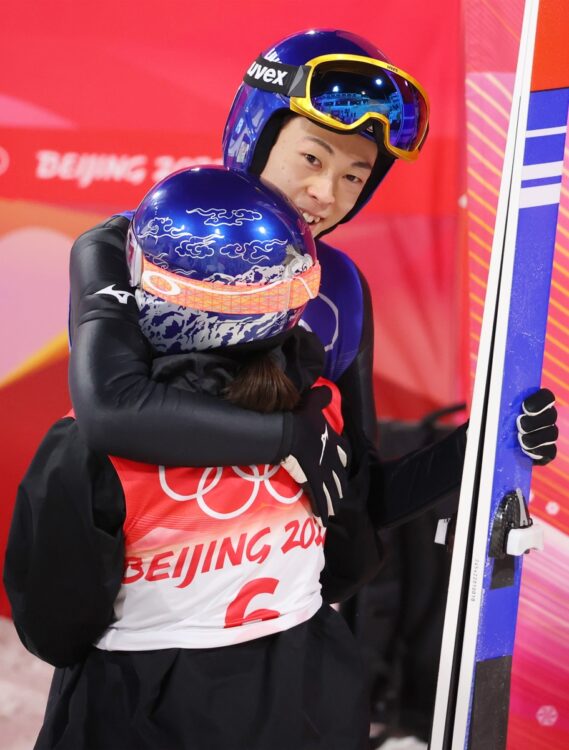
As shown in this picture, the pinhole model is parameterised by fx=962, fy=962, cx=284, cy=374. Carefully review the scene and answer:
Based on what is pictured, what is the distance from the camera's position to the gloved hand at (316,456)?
44.1 inches

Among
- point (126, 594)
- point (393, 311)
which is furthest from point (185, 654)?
point (393, 311)

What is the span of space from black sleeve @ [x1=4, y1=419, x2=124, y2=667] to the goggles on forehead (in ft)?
1.92

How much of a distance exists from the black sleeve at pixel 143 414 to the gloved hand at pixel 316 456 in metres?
0.02

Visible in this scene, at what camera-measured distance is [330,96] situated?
4.48ft

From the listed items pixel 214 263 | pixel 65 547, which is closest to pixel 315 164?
pixel 214 263

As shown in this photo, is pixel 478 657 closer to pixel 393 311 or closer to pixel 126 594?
pixel 126 594

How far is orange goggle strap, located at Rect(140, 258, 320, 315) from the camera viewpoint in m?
1.09

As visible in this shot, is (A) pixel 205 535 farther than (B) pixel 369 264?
No

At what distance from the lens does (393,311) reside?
2.40 m

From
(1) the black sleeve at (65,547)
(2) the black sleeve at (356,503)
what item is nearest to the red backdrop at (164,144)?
(2) the black sleeve at (356,503)

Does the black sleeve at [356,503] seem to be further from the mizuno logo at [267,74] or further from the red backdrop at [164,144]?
the red backdrop at [164,144]

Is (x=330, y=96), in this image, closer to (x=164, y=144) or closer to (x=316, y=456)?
(x=316, y=456)

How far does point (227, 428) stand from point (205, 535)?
13cm

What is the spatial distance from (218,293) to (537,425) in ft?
1.51
